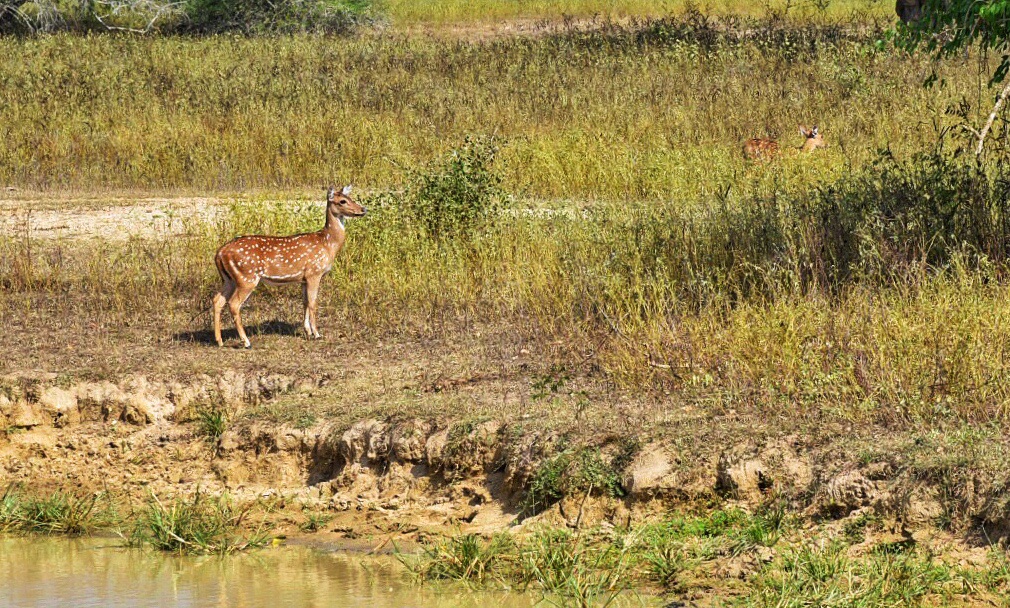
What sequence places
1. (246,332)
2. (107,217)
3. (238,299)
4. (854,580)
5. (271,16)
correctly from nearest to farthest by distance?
(854,580) → (238,299) → (246,332) → (107,217) → (271,16)

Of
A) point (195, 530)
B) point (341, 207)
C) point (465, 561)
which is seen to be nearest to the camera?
point (465, 561)

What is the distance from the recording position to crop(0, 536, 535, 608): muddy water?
7.11 meters

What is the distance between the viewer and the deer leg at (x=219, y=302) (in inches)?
422

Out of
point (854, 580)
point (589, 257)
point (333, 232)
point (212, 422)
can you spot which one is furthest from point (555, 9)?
point (854, 580)

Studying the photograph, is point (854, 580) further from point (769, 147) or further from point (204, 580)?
point (769, 147)

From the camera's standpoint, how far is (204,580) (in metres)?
7.54

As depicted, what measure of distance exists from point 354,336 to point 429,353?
3.11 feet

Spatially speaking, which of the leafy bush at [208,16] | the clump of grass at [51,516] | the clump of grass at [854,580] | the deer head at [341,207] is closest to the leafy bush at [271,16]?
the leafy bush at [208,16]

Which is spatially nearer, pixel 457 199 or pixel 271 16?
pixel 457 199

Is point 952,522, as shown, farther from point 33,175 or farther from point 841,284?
point 33,175

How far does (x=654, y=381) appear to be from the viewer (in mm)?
8984

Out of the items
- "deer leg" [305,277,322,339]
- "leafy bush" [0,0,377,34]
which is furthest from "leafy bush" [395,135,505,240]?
"leafy bush" [0,0,377,34]

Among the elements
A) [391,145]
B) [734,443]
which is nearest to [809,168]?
[391,145]

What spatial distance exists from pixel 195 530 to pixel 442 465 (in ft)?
4.97
